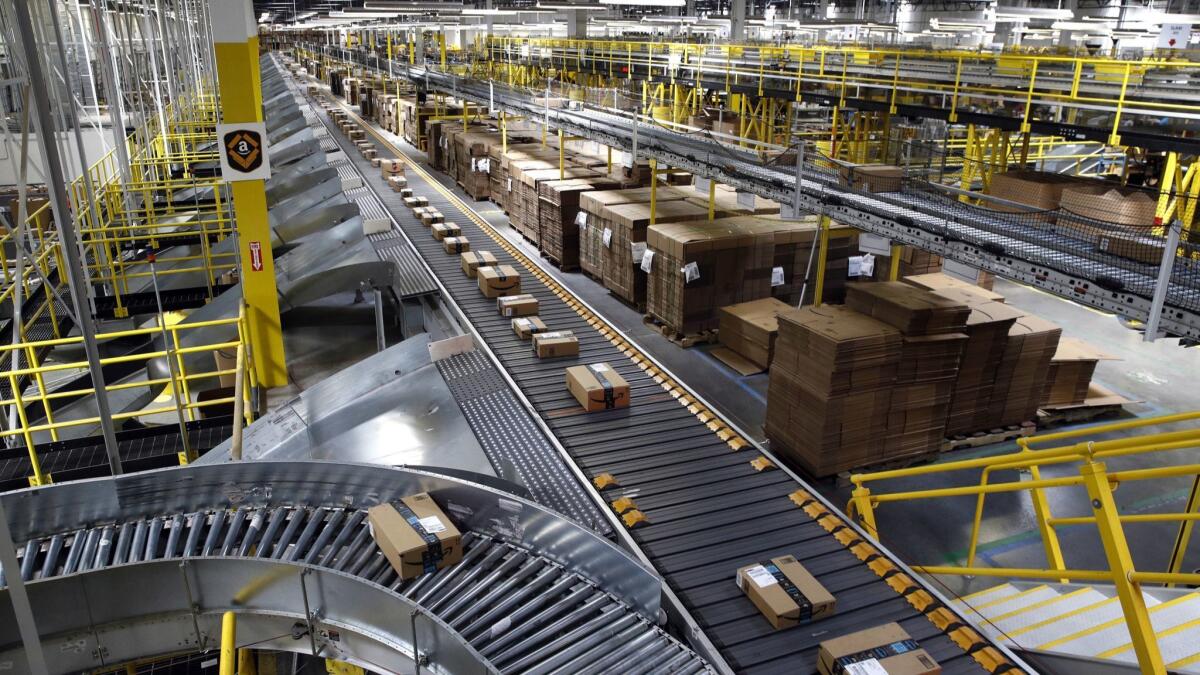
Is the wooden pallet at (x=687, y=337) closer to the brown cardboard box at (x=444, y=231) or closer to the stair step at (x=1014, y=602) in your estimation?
the brown cardboard box at (x=444, y=231)

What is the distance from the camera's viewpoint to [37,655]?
1967 millimetres

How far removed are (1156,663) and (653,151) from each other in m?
8.07

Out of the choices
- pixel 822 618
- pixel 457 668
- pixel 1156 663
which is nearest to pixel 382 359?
pixel 457 668

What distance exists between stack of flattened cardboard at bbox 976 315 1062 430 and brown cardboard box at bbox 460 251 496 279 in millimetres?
5631

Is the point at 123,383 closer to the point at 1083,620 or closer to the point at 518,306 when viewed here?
the point at 518,306

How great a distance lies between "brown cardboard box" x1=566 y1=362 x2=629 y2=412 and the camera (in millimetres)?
6191

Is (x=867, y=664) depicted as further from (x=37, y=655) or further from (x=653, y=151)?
(x=653, y=151)

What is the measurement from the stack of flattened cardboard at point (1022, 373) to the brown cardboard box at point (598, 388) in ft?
13.0

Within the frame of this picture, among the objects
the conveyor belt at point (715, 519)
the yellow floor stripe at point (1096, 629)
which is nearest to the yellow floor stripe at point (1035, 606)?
the yellow floor stripe at point (1096, 629)

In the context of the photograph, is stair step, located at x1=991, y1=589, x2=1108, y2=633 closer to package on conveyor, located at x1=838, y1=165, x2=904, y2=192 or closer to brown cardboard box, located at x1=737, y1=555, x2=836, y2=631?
brown cardboard box, located at x1=737, y1=555, x2=836, y2=631

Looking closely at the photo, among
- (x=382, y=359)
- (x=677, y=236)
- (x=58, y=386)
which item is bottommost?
(x=58, y=386)

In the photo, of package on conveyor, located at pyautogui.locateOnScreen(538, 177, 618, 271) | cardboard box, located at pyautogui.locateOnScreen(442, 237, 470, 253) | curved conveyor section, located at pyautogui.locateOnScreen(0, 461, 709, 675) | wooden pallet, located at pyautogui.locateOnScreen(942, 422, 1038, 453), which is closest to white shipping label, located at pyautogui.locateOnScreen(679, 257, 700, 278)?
package on conveyor, located at pyautogui.locateOnScreen(538, 177, 618, 271)

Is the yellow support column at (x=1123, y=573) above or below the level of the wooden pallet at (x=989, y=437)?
above

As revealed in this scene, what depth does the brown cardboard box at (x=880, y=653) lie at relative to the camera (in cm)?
372
